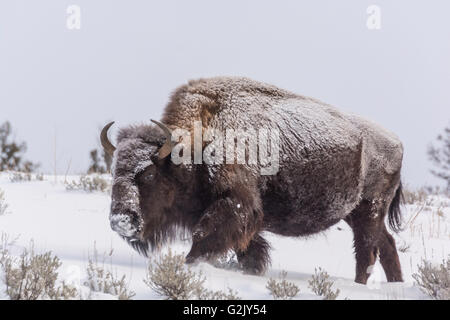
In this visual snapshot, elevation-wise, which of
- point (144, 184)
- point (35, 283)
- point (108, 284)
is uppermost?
point (144, 184)

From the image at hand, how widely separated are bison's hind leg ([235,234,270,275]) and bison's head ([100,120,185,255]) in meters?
0.81

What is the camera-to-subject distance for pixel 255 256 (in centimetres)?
520

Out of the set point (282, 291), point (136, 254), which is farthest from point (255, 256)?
point (282, 291)

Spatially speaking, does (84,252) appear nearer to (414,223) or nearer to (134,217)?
(134,217)

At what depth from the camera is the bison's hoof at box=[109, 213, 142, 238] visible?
420cm

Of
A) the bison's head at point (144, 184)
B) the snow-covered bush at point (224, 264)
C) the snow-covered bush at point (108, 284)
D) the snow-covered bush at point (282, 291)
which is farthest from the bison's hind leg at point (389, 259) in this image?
the snow-covered bush at point (108, 284)

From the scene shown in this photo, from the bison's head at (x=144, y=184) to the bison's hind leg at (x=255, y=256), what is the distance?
815mm

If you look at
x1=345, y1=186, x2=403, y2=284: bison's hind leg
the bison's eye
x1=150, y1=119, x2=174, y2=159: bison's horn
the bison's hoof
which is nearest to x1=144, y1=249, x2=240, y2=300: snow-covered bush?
the bison's hoof

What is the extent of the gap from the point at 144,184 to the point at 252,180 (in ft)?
3.34

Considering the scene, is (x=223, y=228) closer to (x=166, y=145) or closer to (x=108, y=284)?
(x=166, y=145)

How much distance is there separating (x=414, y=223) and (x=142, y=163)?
17.5 feet

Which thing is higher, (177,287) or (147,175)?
(147,175)

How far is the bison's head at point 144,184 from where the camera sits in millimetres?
4352

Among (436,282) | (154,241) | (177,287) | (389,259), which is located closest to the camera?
(177,287)
